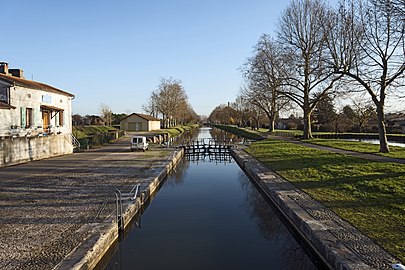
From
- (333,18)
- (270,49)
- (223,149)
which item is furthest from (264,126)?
(333,18)

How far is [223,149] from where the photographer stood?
3241 centimetres

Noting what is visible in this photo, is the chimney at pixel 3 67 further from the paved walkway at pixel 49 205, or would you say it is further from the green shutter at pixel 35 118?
the paved walkway at pixel 49 205

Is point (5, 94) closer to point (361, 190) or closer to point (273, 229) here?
point (273, 229)

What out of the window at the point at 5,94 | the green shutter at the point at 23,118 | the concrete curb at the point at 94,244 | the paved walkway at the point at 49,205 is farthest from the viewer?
the green shutter at the point at 23,118

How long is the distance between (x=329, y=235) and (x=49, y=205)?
757cm

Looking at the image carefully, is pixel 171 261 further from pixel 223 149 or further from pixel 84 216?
pixel 223 149

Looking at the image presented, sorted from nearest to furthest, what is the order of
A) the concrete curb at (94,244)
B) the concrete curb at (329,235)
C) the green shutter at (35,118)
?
the concrete curb at (329,235) < the concrete curb at (94,244) < the green shutter at (35,118)

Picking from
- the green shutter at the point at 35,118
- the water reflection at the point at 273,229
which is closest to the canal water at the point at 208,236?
the water reflection at the point at 273,229

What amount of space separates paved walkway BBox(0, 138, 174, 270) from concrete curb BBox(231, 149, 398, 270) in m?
4.95

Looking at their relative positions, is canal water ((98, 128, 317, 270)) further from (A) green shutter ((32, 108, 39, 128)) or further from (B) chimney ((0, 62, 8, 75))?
(B) chimney ((0, 62, 8, 75))

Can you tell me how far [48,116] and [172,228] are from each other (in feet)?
65.6

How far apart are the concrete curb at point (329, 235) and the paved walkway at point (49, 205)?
495cm

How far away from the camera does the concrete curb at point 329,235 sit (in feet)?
17.5

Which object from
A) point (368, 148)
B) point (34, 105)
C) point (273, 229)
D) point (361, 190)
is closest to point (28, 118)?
point (34, 105)
